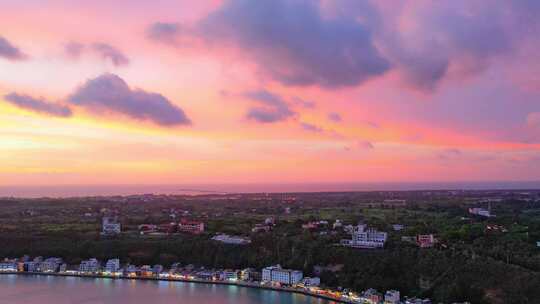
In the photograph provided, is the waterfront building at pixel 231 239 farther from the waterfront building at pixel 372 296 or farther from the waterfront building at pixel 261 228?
the waterfront building at pixel 372 296

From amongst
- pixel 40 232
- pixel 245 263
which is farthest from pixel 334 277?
pixel 40 232

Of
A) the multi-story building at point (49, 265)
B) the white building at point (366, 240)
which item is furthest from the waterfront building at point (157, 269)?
the white building at point (366, 240)

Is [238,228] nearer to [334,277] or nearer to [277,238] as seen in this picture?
[277,238]

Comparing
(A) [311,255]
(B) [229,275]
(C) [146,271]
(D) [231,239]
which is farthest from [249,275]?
(D) [231,239]

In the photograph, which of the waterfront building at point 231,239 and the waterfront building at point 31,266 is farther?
the waterfront building at point 231,239

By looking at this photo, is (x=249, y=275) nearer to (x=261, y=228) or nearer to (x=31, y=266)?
(x=261, y=228)

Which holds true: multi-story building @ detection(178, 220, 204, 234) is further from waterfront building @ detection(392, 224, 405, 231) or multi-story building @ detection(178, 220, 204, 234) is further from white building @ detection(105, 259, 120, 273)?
waterfront building @ detection(392, 224, 405, 231)

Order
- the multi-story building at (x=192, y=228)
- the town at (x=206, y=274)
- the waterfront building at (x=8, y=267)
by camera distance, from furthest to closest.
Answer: the multi-story building at (x=192, y=228) < the waterfront building at (x=8, y=267) < the town at (x=206, y=274)
